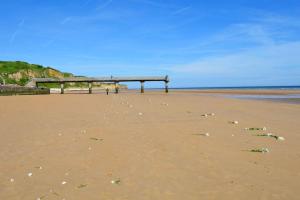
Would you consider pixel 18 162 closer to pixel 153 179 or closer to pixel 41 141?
pixel 41 141

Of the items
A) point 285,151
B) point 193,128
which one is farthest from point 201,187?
point 193,128

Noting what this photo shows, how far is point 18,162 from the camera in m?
6.86

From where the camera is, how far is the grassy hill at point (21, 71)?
330 ft

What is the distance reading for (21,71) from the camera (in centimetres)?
10912

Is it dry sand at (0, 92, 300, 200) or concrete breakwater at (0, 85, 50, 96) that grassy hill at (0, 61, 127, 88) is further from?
dry sand at (0, 92, 300, 200)

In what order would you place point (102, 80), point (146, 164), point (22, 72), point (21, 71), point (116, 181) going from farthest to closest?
point (21, 71), point (22, 72), point (102, 80), point (146, 164), point (116, 181)

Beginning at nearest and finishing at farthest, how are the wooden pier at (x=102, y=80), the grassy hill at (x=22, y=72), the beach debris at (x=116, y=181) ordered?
the beach debris at (x=116, y=181) → the wooden pier at (x=102, y=80) → the grassy hill at (x=22, y=72)

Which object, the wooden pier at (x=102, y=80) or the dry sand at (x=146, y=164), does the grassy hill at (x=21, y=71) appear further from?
the dry sand at (x=146, y=164)

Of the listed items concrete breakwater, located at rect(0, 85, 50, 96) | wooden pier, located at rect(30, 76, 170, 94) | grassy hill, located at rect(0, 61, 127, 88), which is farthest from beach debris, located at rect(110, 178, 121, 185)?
grassy hill, located at rect(0, 61, 127, 88)

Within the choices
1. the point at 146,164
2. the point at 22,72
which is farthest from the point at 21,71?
the point at 146,164

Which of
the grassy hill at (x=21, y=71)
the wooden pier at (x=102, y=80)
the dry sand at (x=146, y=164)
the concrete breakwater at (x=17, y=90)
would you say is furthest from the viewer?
the grassy hill at (x=21, y=71)

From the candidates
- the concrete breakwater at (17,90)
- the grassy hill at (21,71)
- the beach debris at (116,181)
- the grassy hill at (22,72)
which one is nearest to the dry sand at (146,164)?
the beach debris at (116,181)

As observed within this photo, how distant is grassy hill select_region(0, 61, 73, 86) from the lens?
101 meters

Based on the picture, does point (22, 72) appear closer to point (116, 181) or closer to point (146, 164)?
point (146, 164)
